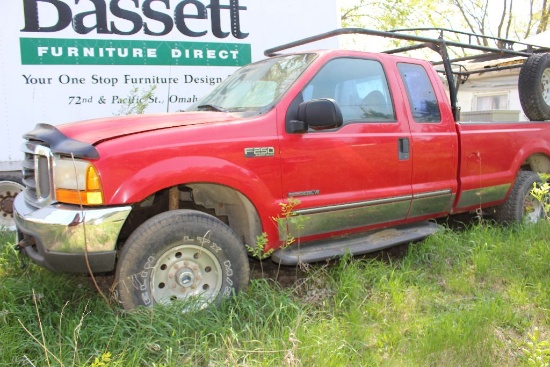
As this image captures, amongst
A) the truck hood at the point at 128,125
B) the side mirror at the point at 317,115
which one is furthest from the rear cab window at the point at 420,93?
the truck hood at the point at 128,125

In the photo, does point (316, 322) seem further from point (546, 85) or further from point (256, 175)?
point (546, 85)

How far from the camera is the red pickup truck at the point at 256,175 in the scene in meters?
2.93

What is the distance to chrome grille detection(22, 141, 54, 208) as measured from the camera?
3030mm

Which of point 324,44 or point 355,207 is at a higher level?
point 324,44

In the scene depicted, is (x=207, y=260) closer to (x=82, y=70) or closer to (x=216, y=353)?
(x=216, y=353)

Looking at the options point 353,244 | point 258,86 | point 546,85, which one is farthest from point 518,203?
point 258,86

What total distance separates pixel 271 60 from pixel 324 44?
296 centimetres

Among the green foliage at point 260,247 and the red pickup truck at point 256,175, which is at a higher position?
the red pickup truck at point 256,175

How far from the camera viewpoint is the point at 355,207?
3904mm

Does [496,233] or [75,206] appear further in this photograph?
[496,233]

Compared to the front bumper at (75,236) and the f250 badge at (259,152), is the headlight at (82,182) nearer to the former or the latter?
the front bumper at (75,236)

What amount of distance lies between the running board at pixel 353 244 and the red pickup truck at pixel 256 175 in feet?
0.05

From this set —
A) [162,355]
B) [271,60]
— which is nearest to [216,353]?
[162,355]

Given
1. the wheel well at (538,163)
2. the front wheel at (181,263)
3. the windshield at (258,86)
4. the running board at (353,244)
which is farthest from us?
the wheel well at (538,163)
